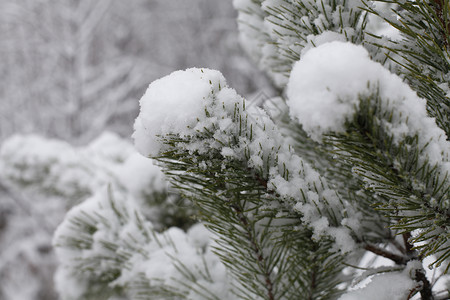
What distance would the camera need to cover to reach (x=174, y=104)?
0.51 m

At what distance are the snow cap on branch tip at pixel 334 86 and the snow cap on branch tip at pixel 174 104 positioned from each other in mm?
150

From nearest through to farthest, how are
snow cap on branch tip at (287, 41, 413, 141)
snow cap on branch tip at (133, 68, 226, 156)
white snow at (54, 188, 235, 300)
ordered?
snow cap on branch tip at (287, 41, 413, 141)
snow cap on branch tip at (133, 68, 226, 156)
white snow at (54, 188, 235, 300)

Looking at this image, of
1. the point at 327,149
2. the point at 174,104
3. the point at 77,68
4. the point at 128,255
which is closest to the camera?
the point at 174,104

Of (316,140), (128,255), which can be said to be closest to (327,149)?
(316,140)

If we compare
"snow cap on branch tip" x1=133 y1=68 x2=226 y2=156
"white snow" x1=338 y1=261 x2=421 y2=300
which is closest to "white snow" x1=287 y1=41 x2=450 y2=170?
"snow cap on branch tip" x1=133 y1=68 x2=226 y2=156

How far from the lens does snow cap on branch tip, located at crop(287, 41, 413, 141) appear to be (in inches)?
15.7

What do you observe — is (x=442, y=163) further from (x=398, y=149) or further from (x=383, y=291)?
(x=383, y=291)

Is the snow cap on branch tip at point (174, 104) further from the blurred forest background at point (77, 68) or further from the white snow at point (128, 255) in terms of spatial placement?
the blurred forest background at point (77, 68)

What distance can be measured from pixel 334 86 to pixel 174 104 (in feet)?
0.73

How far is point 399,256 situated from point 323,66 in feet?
1.48

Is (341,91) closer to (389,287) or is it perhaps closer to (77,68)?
(389,287)

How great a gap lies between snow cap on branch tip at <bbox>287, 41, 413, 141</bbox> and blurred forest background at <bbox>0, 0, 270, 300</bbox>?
4.06 metres

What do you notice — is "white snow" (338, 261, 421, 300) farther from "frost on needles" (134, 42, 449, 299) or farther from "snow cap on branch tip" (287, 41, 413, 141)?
"snow cap on branch tip" (287, 41, 413, 141)

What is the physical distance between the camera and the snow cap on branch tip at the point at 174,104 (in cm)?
51
